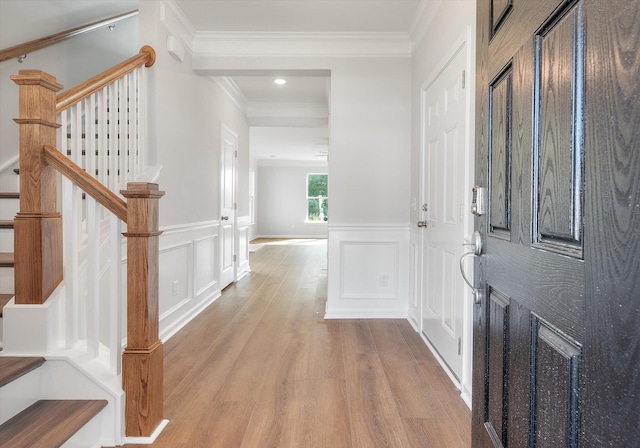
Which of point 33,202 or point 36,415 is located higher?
point 33,202

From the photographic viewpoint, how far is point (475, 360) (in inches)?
44.5

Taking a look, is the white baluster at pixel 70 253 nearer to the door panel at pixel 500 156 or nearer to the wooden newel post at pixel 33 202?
the wooden newel post at pixel 33 202

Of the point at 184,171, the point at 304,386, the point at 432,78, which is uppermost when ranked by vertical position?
the point at 432,78

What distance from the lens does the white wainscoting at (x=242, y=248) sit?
5.25m

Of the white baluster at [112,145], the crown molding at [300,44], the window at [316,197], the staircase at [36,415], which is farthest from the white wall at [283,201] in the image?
the staircase at [36,415]

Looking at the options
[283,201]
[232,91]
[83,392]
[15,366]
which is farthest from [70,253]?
[283,201]

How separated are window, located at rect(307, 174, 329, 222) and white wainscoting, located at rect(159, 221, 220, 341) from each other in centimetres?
870

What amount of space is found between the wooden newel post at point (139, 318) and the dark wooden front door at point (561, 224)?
4.19 ft

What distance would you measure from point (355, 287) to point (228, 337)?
3.90 ft

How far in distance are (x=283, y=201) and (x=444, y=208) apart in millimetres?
10578

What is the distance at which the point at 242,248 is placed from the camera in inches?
219

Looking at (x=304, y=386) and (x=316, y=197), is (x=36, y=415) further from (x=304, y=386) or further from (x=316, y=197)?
(x=316, y=197)

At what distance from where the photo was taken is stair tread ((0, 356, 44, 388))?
139 cm

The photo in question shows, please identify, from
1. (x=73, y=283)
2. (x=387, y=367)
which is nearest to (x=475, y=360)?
(x=387, y=367)
